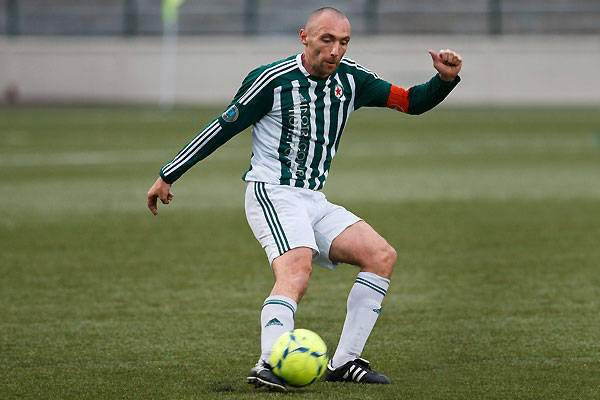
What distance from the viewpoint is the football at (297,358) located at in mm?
4535

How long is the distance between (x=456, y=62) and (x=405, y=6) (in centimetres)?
3247

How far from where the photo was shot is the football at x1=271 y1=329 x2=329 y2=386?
14.9ft

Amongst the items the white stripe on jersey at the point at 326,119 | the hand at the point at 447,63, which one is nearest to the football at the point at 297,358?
the white stripe on jersey at the point at 326,119

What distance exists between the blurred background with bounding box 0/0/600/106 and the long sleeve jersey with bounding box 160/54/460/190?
97.8 ft

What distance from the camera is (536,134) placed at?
2308 cm

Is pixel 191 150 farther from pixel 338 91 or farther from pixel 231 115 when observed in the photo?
pixel 338 91

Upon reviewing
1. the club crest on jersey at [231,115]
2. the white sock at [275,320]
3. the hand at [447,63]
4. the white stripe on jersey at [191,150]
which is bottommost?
the white sock at [275,320]

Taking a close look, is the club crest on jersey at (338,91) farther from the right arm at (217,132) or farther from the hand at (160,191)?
the hand at (160,191)

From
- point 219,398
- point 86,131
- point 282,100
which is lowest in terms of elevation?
point 86,131

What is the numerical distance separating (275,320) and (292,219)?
0.55m

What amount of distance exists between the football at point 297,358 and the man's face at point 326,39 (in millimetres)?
1341

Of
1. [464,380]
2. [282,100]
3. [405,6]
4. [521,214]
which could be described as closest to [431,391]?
[464,380]

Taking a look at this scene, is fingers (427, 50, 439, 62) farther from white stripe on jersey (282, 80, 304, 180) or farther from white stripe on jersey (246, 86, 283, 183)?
white stripe on jersey (246, 86, 283, 183)

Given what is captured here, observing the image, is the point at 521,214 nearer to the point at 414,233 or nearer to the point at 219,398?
the point at 414,233
